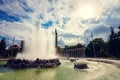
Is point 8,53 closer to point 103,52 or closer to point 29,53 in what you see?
point 29,53

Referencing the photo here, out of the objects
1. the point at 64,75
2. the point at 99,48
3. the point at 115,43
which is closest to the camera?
the point at 64,75

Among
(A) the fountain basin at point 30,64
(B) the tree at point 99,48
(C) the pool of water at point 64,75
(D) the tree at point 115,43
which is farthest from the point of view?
(B) the tree at point 99,48

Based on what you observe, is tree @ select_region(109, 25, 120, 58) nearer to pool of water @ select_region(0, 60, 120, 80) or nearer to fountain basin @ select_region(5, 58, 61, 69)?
fountain basin @ select_region(5, 58, 61, 69)

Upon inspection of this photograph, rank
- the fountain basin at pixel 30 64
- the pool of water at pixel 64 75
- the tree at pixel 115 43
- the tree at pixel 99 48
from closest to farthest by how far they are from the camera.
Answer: the pool of water at pixel 64 75 → the fountain basin at pixel 30 64 → the tree at pixel 115 43 → the tree at pixel 99 48

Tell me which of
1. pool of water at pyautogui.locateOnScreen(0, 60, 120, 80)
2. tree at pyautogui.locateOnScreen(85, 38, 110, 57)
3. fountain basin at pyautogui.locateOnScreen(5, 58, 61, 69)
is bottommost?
pool of water at pyautogui.locateOnScreen(0, 60, 120, 80)

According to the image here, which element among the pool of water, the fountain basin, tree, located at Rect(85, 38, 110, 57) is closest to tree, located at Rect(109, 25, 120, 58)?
tree, located at Rect(85, 38, 110, 57)

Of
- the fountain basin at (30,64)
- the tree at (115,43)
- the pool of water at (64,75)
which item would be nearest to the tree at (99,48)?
the tree at (115,43)

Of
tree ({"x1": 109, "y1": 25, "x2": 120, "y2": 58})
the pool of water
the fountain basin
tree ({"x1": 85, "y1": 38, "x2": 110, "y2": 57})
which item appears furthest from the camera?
tree ({"x1": 85, "y1": 38, "x2": 110, "y2": 57})

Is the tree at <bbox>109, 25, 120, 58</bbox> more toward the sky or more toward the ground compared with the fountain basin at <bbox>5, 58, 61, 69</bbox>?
more toward the sky

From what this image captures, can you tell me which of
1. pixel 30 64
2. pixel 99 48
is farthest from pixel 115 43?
pixel 30 64

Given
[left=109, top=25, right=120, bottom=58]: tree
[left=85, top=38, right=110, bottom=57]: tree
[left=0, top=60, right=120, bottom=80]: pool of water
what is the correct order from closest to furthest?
[left=0, top=60, right=120, bottom=80]: pool of water, [left=109, top=25, right=120, bottom=58]: tree, [left=85, top=38, right=110, bottom=57]: tree

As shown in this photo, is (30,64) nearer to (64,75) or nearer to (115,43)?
(64,75)

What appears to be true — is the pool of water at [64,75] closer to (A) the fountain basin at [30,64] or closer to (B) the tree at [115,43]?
(A) the fountain basin at [30,64]

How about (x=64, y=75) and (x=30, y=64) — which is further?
(x=30, y=64)
